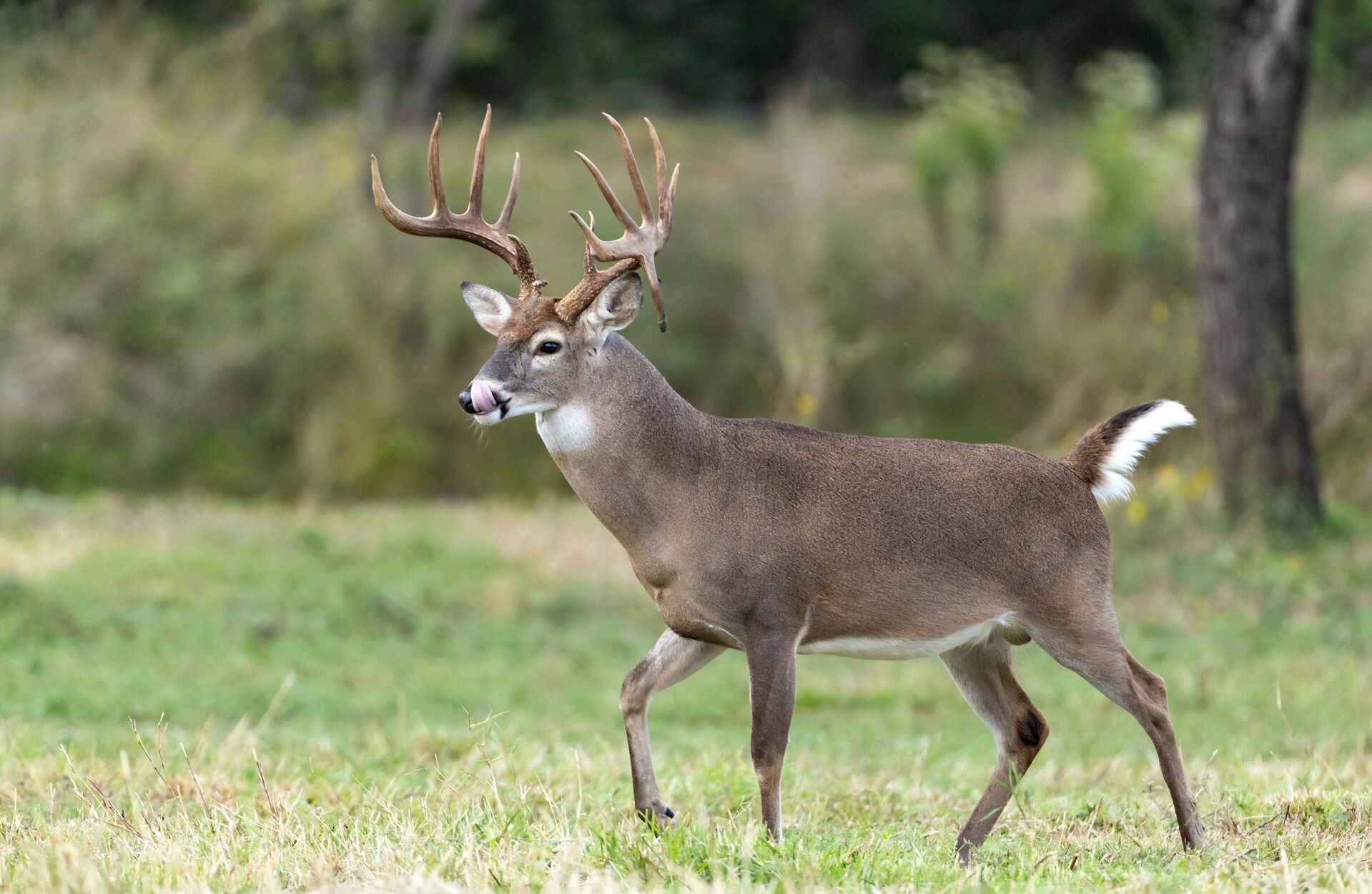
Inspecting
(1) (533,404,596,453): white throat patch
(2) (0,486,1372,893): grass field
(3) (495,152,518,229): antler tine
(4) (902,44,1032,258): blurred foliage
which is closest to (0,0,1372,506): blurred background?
(4) (902,44,1032,258): blurred foliage

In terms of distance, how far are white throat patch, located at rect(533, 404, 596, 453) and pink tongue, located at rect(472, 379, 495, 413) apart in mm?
230

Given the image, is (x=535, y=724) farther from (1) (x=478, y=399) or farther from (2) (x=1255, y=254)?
(2) (x=1255, y=254)

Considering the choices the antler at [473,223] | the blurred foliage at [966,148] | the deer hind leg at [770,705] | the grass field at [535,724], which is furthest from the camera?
the blurred foliage at [966,148]

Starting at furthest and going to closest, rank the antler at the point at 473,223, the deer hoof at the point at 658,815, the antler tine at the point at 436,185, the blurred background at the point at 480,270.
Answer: the blurred background at the point at 480,270, the antler tine at the point at 436,185, the antler at the point at 473,223, the deer hoof at the point at 658,815

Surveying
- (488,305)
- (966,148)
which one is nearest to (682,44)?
(966,148)

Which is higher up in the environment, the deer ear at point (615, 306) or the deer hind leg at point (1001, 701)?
the deer ear at point (615, 306)

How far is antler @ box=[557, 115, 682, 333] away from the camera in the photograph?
16.8 feet

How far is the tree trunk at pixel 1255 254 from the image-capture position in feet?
35.5

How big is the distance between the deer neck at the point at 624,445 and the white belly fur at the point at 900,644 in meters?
0.59

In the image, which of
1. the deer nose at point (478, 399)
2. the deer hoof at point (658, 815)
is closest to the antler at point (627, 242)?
the deer nose at point (478, 399)

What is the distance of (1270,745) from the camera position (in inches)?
295

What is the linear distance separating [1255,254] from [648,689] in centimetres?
705

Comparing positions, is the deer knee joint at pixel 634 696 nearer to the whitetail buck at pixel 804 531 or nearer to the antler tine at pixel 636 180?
the whitetail buck at pixel 804 531

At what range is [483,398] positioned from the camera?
191 inches
